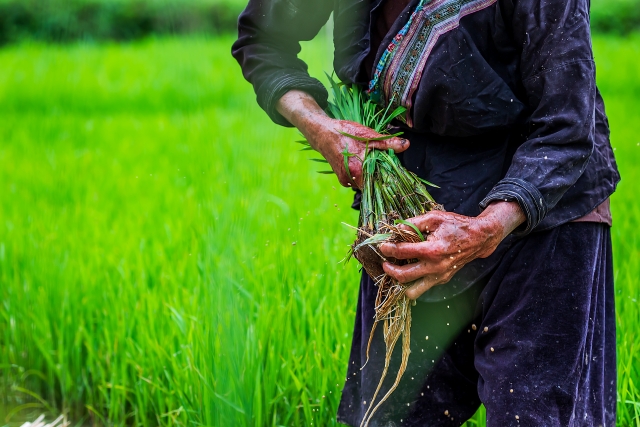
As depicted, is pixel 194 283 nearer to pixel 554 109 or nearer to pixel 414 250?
pixel 414 250

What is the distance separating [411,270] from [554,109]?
39 cm

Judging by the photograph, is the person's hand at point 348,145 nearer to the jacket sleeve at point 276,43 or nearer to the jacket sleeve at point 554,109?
the jacket sleeve at point 276,43

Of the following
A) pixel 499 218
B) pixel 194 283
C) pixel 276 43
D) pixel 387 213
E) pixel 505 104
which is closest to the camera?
pixel 499 218

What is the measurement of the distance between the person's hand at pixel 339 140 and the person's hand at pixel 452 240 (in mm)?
218

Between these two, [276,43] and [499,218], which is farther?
[276,43]

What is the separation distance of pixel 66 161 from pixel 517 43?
13.6 feet

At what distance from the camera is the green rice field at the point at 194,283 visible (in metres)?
1.78

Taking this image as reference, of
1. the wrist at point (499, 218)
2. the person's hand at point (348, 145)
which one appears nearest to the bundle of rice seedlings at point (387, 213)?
the person's hand at point (348, 145)

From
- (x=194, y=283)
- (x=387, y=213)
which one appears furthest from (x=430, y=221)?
(x=194, y=283)

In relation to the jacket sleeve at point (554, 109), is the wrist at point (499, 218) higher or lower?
lower

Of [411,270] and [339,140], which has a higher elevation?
[339,140]

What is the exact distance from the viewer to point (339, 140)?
1.48 metres

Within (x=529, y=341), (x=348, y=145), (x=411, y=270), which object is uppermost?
(x=348, y=145)

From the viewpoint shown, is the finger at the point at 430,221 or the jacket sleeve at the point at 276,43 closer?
the finger at the point at 430,221
